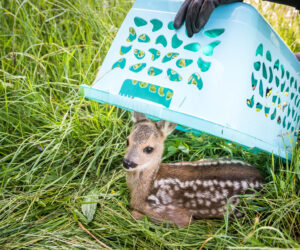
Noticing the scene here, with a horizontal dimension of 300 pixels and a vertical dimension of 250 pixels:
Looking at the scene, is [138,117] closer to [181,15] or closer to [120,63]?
[120,63]

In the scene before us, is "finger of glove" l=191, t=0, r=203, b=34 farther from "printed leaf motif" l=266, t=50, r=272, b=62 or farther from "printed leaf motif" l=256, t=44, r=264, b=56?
"printed leaf motif" l=266, t=50, r=272, b=62

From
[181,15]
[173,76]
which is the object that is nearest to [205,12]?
[181,15]

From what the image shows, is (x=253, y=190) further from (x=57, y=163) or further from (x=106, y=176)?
(x=57, y=163)

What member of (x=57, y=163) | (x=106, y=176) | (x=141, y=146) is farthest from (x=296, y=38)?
(x=57, y=163)

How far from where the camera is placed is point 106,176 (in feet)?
6.92

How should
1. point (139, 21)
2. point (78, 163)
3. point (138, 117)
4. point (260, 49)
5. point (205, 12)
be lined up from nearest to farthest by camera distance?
point (205, 12), point (260, 49), point (139, 21), point (138, 117), point (78, 163)

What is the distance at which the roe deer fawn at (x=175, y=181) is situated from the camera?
1847 millimetres

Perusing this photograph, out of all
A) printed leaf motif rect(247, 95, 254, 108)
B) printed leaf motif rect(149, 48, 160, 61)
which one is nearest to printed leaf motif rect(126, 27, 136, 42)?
printed leaf motif rect(149, 48, 160, 61)

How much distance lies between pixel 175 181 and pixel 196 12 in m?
1.01

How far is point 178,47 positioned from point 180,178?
2.64 feet

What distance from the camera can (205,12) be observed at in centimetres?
156

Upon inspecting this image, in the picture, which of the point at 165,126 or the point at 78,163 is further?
the point at 78,163

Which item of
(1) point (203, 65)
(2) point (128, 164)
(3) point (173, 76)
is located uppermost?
(1) point (203, 65)

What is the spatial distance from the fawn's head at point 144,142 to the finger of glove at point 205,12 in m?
0.63
